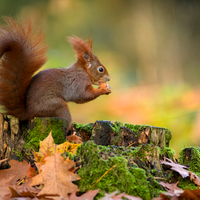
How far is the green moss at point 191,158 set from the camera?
3.90 feet

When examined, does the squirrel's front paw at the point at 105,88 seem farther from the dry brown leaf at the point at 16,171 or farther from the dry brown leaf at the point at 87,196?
the dry brown leaf at the point at 87,196

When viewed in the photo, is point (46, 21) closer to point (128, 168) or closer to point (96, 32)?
point (96, 32)

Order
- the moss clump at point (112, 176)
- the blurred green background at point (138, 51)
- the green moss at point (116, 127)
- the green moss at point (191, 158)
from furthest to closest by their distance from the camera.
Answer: the blurred green background at point (138, 51)
the green moss at point (116, 127)
the green moss at point (191, 158)
the moss clump at point (112, 176)

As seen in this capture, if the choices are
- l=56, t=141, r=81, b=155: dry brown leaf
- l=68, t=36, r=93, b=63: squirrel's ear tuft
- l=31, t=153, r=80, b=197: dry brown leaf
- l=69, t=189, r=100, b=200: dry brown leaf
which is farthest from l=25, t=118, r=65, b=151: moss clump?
l=68, t=36, r=93, b=63: squirrel's ear tuft

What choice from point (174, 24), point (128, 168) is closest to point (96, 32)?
point (174, 24)

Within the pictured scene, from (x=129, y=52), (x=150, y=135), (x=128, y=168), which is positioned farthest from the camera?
(x=129, y=52)

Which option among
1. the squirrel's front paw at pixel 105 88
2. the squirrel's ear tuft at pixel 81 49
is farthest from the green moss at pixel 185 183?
the squirrel's ear tuft at pixel 81 49

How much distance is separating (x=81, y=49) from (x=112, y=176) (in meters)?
1.27

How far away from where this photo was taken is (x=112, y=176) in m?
0.87

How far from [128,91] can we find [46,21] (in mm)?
2030

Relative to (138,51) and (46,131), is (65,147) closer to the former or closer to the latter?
(46,131)

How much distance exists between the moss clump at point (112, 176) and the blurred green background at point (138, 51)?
282 cm

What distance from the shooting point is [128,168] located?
3.03 ft

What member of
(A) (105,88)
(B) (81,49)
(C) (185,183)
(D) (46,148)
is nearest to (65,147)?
(D) (46,148)
